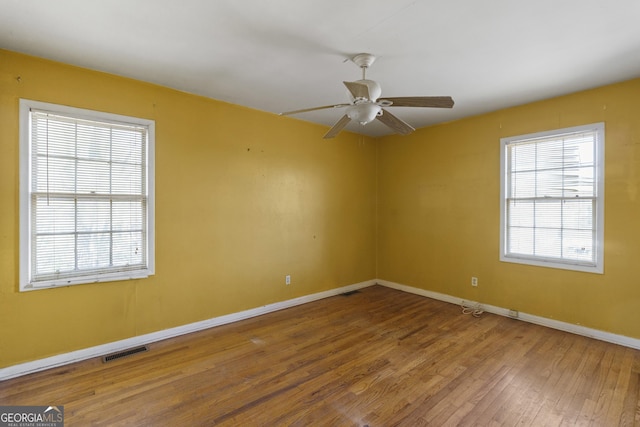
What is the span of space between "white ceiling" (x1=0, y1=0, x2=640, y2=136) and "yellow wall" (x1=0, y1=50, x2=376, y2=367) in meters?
0.30

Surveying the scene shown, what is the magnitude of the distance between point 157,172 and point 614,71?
4.56 metres

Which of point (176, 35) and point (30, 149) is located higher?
point (176, 35)

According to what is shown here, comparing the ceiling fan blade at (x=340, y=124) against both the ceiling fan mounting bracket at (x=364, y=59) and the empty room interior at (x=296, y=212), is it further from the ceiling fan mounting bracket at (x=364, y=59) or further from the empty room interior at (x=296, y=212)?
the ceiling fan mounting bracket at (x=364, y=59)

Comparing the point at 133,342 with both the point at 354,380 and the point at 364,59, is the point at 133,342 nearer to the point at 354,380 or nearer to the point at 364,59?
the point at 354,380

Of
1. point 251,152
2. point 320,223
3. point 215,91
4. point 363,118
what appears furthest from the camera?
point 320,223

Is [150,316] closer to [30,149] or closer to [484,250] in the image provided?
[30,149]

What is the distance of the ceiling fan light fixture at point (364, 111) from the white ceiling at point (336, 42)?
0.50m

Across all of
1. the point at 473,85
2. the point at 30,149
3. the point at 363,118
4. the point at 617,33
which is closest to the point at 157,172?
the point at 30,149

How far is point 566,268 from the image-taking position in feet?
10.9

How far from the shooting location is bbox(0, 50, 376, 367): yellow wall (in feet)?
8.07

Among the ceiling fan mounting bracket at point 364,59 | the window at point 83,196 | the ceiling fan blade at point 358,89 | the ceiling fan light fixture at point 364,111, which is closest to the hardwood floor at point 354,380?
the window at point 83,196

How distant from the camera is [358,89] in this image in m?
2.08

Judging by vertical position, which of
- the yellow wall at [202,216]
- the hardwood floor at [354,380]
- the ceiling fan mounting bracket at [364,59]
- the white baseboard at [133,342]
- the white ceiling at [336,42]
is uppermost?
the white ceiling at [336,42]

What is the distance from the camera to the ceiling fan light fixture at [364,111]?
7.35 feet
